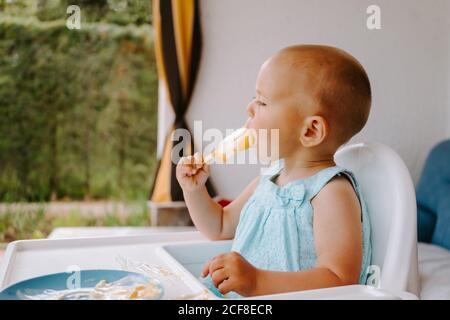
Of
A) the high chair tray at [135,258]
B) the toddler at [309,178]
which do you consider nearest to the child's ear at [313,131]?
the toddler at [309,178]

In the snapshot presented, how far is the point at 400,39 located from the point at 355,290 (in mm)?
1169

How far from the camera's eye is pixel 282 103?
0.80 metres

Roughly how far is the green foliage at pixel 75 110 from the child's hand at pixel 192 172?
2173 mm

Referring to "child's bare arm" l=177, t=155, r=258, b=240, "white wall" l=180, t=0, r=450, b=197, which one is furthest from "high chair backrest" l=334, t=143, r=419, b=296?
"white wall" l=180, t=0, r=450, b=197

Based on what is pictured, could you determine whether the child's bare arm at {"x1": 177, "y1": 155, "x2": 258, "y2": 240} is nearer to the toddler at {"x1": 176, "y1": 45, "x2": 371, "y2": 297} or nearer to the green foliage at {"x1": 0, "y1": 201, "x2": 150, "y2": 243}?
the toddler at {"x1": 176, "y1": 45, "x2": 371, "y2": 297}

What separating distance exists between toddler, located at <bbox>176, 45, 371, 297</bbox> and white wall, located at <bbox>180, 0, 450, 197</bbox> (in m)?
0.59

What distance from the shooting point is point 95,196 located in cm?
308

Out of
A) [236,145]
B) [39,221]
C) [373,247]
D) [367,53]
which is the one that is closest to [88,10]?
[39,221]

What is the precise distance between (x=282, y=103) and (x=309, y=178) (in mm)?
126

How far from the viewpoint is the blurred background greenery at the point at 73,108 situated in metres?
2.90

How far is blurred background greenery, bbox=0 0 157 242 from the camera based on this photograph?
2902 mm

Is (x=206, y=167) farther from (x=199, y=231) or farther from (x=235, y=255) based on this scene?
(x=235, y=255)

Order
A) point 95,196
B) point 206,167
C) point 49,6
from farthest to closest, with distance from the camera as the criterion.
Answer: point 95,196 → point 49,6 → point 206,167
